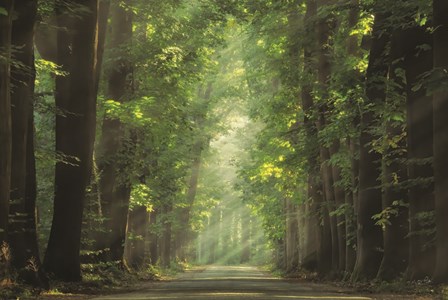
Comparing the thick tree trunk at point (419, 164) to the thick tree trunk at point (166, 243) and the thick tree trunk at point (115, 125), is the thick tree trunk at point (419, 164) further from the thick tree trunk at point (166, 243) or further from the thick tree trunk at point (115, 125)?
the thick tree trunk at point (166, 243)

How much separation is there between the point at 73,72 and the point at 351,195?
11.4 meters

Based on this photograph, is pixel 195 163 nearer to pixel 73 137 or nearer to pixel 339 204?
pixel 339 204

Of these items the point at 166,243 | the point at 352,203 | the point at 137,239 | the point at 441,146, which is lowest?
the point at 137,239

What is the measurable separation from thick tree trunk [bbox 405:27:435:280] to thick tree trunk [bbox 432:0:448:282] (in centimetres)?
124

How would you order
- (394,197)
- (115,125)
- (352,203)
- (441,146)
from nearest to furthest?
(441,146), (394,197), (352,203), (115,125)

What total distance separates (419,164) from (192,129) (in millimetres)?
13122

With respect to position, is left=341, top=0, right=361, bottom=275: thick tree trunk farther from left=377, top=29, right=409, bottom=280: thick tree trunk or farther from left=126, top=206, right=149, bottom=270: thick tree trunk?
left=126, top=206, right=149, bottom=270: thick tree trunk

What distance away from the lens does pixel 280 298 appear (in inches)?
544

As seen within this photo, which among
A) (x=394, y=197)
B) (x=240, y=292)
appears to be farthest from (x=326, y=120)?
(x=240, y=292)

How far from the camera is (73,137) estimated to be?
1833 centimetres

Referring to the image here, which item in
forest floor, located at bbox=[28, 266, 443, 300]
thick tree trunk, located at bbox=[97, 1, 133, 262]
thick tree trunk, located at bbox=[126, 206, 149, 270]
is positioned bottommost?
forest floor, located at bbox=[28, 266, 443, 300]

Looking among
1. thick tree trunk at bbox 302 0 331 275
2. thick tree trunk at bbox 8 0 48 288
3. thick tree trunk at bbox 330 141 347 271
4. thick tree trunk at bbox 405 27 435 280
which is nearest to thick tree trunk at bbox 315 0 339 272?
thick tree trunk at bbox 330 141 347 271

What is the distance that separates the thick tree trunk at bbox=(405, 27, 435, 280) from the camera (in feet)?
52.4

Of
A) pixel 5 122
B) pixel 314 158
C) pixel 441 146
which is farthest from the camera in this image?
pixel 314 158
